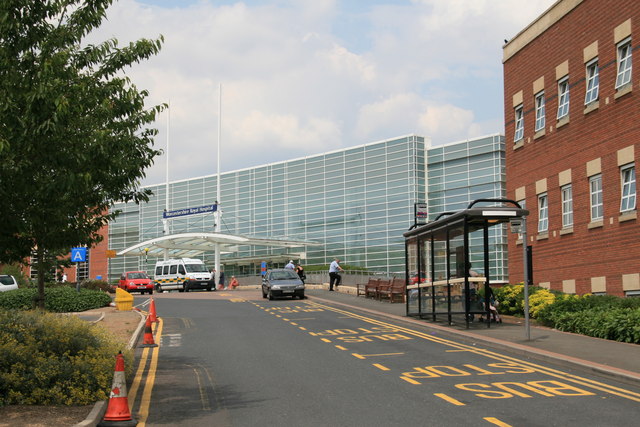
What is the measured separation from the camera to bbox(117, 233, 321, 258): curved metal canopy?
5766cm

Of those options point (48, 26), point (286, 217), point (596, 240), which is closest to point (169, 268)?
point (286, 217)

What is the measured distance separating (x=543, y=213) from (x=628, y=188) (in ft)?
18.2

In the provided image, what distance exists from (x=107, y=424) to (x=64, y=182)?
10.3 feet

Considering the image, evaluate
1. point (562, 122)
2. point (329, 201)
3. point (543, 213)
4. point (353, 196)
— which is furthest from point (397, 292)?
point (329, 201)

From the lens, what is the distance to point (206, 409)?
9.62 metres

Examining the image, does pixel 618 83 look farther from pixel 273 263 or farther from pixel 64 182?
pixel 273 263

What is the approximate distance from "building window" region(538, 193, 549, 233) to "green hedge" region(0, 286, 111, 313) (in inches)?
676

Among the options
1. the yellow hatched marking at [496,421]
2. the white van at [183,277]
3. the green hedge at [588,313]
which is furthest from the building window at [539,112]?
the white van at [183,277]

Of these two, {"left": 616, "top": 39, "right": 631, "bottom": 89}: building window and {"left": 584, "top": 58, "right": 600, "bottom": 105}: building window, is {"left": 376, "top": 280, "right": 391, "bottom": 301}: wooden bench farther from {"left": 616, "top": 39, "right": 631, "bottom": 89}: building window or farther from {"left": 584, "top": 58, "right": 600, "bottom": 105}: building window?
{"left": 616, "top": 39, "right": 631, "bottom": 89}: building window

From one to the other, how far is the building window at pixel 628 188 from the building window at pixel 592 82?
2693mm

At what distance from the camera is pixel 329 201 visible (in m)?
66.5

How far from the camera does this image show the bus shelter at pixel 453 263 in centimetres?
1831

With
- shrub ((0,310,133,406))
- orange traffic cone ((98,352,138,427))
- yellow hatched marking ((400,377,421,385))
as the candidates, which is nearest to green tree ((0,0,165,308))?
shrub ((0,310,133,406))

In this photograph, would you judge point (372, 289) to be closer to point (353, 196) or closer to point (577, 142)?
point (577, 142)
